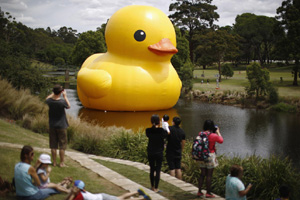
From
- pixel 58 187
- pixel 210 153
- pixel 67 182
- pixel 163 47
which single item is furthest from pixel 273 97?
pixel 58 187

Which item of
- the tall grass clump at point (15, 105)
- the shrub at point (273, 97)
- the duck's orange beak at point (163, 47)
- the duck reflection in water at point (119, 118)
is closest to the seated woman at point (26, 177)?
the tall grass clump at point (15, 105)

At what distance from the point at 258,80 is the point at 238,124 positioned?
7.23 meters

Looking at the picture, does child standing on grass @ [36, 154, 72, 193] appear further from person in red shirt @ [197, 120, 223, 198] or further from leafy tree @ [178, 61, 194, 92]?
leafy tree @ [178, 61, 194, 92]

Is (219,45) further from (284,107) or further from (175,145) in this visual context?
(175,145)

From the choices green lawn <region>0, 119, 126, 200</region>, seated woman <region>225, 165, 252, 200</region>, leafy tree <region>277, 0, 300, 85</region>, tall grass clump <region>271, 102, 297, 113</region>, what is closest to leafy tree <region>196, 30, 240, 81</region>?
leafy tree <region>277, 0, 300, 85</region>

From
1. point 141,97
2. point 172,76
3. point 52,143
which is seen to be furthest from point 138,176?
point 172,76

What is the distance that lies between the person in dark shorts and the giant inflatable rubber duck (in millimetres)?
9624

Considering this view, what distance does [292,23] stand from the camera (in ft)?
82.3

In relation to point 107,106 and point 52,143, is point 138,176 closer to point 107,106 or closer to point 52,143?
point 52,143

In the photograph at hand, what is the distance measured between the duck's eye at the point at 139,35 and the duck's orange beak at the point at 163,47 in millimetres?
574

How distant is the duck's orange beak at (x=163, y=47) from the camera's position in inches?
626

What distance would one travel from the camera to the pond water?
10.8 metres

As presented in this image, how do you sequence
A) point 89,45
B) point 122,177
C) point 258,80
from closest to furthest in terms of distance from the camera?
point 122,177
point 258,80
point 89,45

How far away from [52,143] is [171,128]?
2280 millimetres
